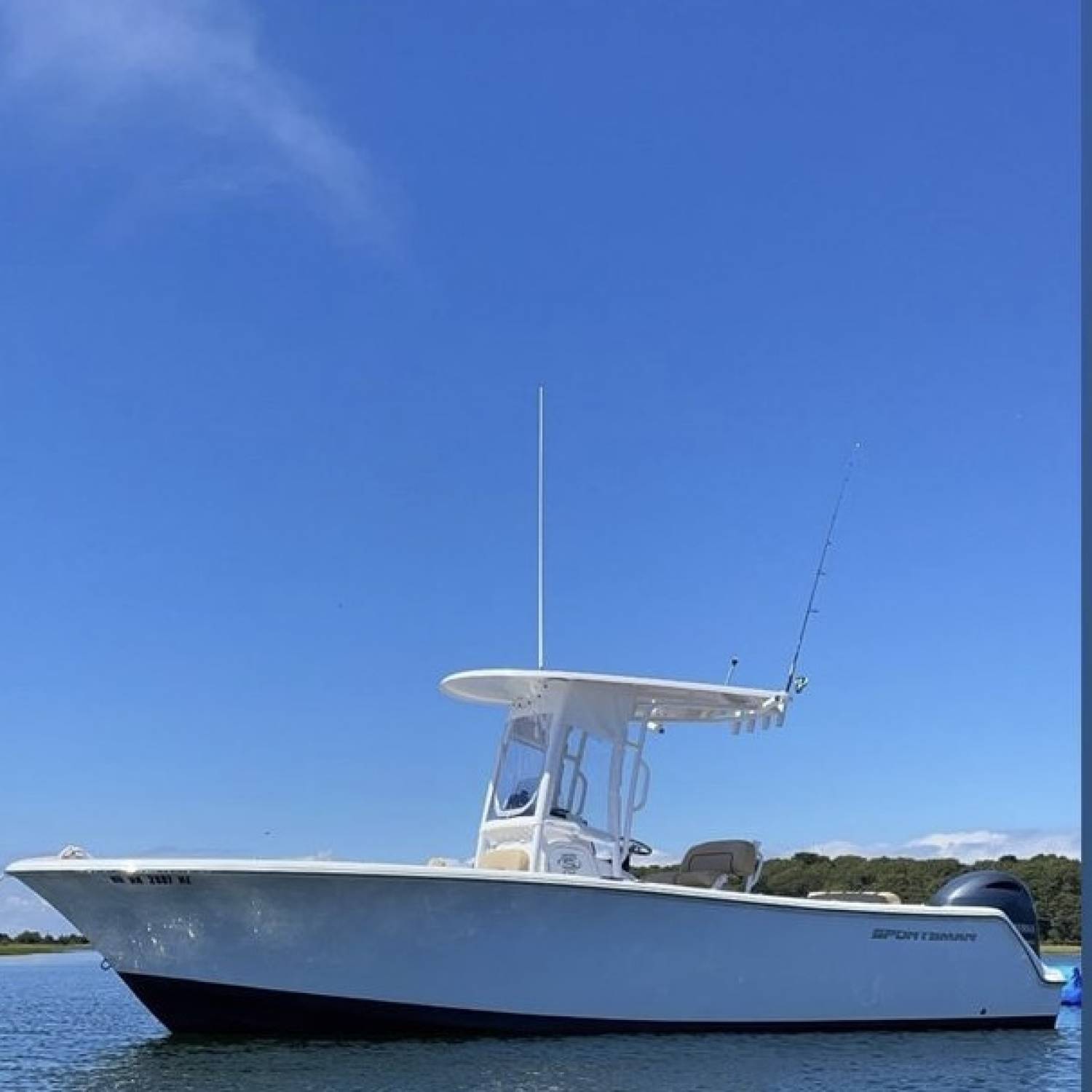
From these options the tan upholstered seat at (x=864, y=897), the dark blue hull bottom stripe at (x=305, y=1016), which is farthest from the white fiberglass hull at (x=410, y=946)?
the tan upholstered seat at (x=864, y=897)

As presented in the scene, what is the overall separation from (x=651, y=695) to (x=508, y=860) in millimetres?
2348

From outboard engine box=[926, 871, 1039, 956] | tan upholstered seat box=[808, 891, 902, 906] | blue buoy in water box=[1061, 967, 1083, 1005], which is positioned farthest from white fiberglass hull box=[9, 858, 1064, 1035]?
A: blue buoy in water box=[1061, 967, 1083, 1005]

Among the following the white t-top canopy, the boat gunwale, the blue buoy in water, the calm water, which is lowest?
the calm water

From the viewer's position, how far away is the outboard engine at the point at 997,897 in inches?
671

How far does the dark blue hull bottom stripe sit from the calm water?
0.87ft

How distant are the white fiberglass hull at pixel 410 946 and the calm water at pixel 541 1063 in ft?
1.07

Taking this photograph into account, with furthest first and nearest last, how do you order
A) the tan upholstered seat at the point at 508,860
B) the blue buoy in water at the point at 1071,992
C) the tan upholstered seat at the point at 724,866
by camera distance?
the blue buoy in water at the point at 1071,992
the tan upholstered seat at the point at 724,866
the tan upholstered seat at the point at 508,860

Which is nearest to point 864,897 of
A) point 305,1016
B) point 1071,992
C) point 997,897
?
point 997,897

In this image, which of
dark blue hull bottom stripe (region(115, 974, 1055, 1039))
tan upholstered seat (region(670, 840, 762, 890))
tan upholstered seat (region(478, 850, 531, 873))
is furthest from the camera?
tan upholstered seat (region(670, 840, 762, 890))

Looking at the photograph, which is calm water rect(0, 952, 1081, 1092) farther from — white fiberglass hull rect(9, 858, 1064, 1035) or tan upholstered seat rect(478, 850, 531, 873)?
tan upholstered seat rect(478, 850, 531, 873)

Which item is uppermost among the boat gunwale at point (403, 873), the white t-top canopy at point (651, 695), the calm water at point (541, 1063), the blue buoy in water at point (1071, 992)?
the white t-top canopy at point (651, 695)

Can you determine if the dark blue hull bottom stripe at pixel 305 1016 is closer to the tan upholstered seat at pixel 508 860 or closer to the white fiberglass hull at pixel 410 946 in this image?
the white fiberglass hull at pixel 410 946

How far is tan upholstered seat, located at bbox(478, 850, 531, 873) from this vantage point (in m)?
14.9

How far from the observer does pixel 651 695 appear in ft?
52.0
